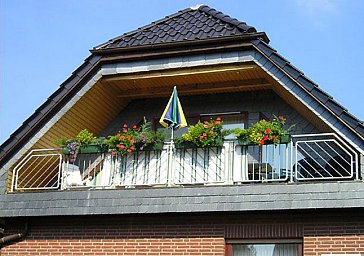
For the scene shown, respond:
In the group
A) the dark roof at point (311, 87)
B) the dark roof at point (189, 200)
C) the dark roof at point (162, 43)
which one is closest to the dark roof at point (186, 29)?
the dark roof at point (162, 43)

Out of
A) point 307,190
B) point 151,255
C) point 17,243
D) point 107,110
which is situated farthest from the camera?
point 107,110

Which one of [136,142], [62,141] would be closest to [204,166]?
[136,142]

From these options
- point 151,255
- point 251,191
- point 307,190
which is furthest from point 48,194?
point 307,190

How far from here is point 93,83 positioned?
47.5 ft

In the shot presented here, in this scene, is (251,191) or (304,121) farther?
(304,121)

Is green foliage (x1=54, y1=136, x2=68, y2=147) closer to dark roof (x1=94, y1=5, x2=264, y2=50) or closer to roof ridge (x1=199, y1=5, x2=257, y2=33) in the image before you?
dark roof (x1=94, y1=5, x2=264, y2=50)

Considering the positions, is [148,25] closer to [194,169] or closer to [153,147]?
[153,147]

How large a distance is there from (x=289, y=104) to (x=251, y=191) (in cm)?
304

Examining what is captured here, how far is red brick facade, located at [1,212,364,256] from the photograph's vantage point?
1239 centimetres

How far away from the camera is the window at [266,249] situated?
1273 centimetres

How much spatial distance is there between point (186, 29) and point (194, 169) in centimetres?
298

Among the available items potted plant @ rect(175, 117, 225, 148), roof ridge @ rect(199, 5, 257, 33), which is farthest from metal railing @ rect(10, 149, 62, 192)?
roof ridge @ rect(199, 5, 257, 33)

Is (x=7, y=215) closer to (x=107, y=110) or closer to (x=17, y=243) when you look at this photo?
(x=17, y=243)

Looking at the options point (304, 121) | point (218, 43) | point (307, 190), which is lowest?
point (307, 190)
